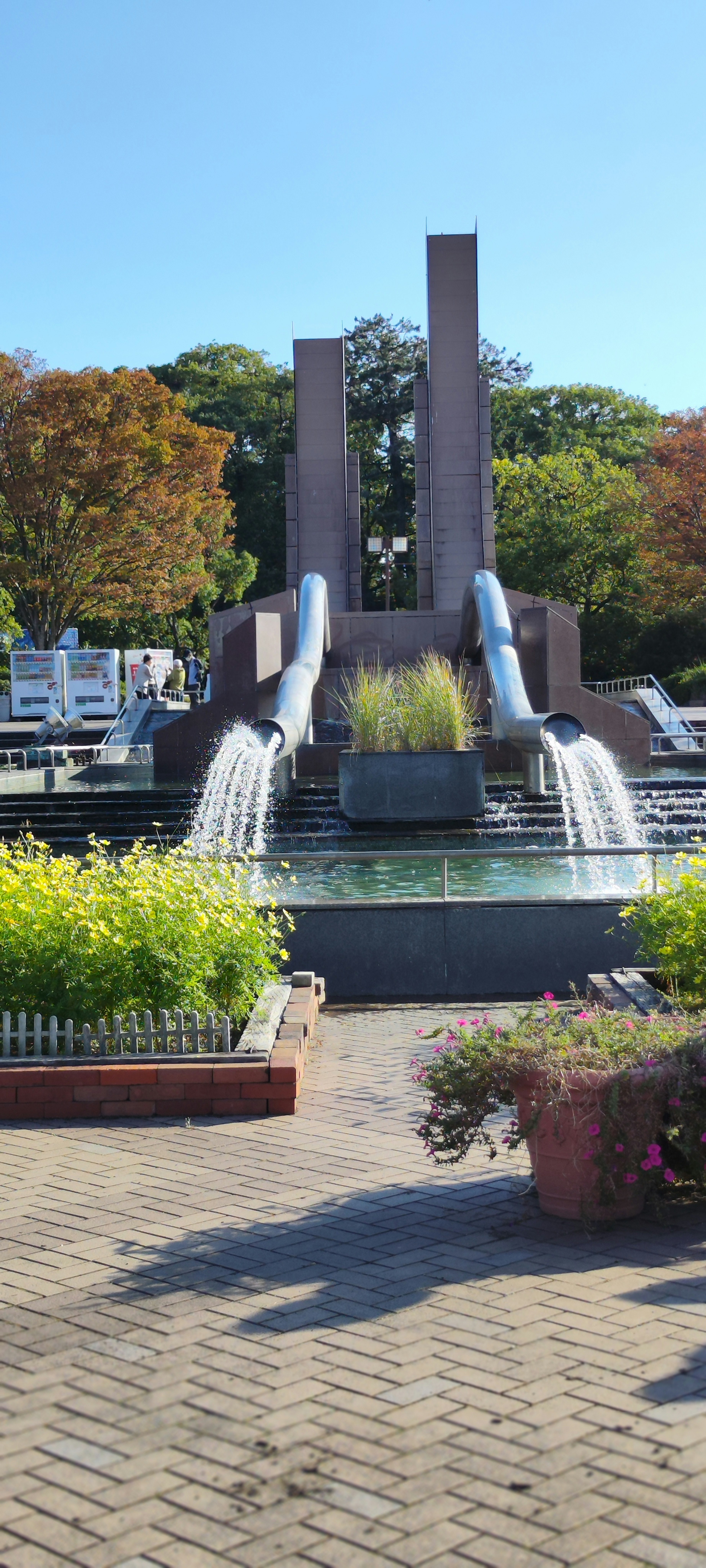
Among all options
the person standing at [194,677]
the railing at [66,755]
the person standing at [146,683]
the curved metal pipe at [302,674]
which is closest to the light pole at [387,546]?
the curved metal pipe at [302,674]

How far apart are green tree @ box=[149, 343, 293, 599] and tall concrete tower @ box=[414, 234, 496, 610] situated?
20.5 metres

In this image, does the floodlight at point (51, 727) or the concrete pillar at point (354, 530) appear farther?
the concrete pillar at point (354, 530)

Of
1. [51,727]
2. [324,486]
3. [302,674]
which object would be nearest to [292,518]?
[324,486]

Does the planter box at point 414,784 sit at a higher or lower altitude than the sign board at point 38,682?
lower

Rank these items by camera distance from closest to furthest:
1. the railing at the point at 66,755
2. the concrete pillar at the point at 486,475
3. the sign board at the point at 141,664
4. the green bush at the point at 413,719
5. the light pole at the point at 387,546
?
the green bush at the point at 413,719 → the railing at the point at 66,755 → the concrete pillar at the point at 486,475 → the light pole at the point at 387,546 → the sign board at the point at 141,664

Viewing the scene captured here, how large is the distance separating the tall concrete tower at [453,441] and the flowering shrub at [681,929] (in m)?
23.1

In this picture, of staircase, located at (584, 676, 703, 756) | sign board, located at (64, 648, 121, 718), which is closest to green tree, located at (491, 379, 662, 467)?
staircase, located at (584, 676, 703, 756)

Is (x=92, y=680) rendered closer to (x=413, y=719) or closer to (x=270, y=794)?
(x=270, y=794)

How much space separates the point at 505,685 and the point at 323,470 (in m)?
14.2

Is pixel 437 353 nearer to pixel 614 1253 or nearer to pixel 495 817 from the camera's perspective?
pixel 495 817

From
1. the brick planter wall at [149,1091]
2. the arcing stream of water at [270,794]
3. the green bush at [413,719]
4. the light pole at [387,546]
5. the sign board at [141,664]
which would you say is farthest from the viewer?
the sign board at [141,664]

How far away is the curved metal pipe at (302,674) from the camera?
1515 cm

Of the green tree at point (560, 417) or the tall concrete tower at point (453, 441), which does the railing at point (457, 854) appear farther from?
the green tree at point (560, 417)

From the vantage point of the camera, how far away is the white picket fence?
246 inches
